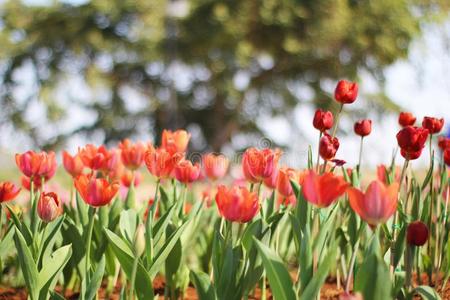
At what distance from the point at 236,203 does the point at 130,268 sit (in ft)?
1.07

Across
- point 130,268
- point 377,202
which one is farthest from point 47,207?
point 377,202

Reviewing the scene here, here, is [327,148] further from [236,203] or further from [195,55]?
[195,55]

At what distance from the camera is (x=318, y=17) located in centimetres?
1081

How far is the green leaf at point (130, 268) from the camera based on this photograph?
4.45ft

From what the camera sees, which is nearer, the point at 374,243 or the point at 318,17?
the point at 374,243

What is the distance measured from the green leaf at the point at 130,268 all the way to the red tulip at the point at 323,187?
1.49 ft

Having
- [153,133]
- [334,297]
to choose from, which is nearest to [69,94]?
[153,133]

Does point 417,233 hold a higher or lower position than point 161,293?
higher

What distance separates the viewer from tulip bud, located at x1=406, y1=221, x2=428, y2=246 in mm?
1108

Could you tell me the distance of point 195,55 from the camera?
38.3 ft

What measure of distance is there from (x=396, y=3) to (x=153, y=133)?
544cm

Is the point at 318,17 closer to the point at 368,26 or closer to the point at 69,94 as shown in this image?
the point at 368,26

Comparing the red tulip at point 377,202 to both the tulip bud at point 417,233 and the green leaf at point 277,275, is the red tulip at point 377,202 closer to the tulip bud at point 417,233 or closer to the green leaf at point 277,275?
the tulip bud at point 417,233

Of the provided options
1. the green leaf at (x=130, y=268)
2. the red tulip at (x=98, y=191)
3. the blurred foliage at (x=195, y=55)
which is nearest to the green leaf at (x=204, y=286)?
the green leaf at (x=130, y=268)
